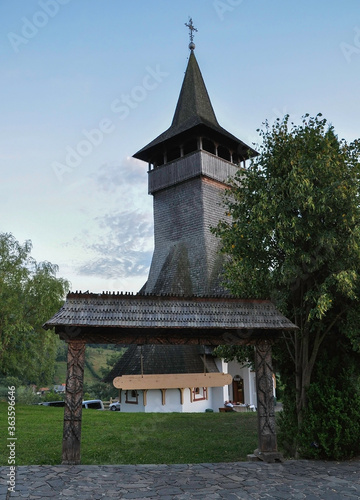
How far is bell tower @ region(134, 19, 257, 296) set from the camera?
91.8ft

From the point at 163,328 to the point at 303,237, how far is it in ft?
15.1

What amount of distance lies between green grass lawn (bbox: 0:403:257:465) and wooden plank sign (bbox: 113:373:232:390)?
192 cm

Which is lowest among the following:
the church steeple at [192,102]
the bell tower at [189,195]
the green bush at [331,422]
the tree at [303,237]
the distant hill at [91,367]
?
the distant hill at [91,367]

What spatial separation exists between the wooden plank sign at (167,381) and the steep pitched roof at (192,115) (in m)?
19.9

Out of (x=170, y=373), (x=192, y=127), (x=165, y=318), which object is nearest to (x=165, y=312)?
(x=165, y=318)

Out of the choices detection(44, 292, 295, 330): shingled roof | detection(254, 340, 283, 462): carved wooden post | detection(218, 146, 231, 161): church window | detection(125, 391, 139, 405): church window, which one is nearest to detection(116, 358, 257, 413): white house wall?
detection(125, 391, 139, 405): church window

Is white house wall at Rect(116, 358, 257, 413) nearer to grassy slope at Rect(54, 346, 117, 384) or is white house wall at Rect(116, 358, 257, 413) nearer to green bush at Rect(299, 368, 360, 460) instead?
green bush at Rect(299, 368, 360, 460)

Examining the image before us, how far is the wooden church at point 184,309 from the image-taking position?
34.9 feet

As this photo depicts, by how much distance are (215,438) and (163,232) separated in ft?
57.7

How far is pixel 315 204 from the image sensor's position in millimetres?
11875

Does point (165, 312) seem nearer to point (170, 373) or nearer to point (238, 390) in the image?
point (170, 373)

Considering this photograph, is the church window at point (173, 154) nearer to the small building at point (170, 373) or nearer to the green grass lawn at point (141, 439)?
the small building at point (170, 373)

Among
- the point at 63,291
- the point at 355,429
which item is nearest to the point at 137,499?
the point at 355,429

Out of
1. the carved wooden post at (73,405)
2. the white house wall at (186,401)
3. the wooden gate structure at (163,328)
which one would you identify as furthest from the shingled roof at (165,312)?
the white house wall at (186,401)
